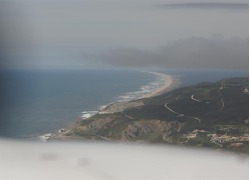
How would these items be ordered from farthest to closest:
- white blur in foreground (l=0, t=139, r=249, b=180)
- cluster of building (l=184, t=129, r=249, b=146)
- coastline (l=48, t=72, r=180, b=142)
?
coastline (l=48, t=72, r=180, b=142) < cluster of building (l=184, t=129, r=249, b=146) < white blur in foreground (l=0, t=139, r=249, b=180)

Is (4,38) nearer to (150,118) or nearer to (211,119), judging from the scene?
(150,118)

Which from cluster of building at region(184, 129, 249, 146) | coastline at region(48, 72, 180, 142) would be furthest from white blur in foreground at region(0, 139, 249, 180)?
coastline at region(48, 72, 180, 142)

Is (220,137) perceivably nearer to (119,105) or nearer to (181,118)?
(181,118)

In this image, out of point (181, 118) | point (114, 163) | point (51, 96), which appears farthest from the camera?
point (51, 96)

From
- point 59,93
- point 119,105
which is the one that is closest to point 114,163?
point 119,105

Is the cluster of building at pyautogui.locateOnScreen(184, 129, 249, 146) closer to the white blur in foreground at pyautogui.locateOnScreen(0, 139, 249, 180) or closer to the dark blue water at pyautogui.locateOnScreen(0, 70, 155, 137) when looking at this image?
the white blur in foreground at pyautogui.locateOnScreen(0, 139, 249, 180)

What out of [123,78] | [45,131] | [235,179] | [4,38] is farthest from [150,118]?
[4,38]
